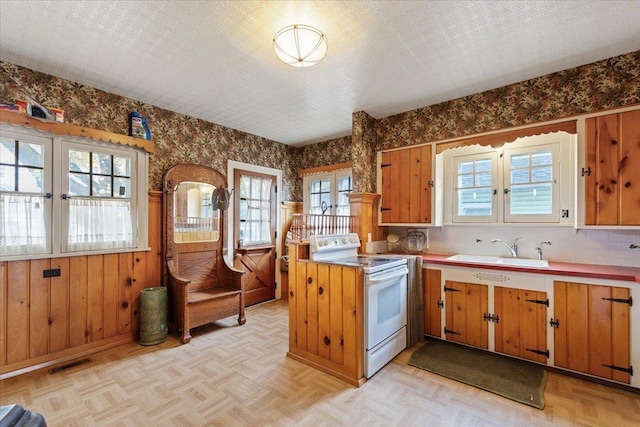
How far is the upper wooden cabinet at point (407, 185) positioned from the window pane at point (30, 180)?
346cm

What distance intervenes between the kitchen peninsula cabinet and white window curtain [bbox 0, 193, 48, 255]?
7.35ft

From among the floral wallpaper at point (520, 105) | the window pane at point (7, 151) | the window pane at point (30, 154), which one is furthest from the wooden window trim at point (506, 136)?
the window pane at point (7, 151)

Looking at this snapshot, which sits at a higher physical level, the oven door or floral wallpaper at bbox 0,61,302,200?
floral wallpaper at bbox 0,61,302,200

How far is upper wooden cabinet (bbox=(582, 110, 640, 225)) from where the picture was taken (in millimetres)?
2338

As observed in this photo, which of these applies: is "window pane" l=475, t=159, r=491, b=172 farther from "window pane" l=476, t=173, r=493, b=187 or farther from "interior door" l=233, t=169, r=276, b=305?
"interior door" l=233, t=169, r=276, b=305

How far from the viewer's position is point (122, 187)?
311 cm

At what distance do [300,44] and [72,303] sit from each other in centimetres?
309

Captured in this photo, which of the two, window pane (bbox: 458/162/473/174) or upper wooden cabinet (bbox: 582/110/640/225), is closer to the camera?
upper wooden cabinet (bbox: 582/110/640/225)

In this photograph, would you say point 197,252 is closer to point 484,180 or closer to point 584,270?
point 484,180

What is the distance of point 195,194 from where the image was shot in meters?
3.75

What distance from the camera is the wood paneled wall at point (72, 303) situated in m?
2.47

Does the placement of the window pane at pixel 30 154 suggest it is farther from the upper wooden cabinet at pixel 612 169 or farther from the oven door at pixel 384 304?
the upper wooden cabinet at pixel 612 169

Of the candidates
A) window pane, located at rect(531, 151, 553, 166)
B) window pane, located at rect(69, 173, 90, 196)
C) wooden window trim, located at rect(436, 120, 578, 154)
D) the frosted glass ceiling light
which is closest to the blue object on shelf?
window pane, located at rect(69, 173, 90, 196)

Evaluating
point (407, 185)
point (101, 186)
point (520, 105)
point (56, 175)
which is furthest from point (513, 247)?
point (56, 175)
